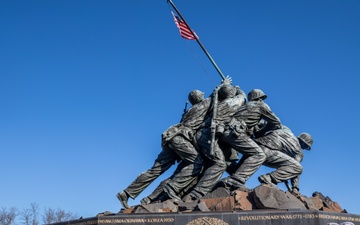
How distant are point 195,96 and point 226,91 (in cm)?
119

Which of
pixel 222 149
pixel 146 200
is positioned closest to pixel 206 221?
pixel 146 200

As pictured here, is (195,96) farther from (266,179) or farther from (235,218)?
(235,218)

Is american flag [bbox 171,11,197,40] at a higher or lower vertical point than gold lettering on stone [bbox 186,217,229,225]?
higher

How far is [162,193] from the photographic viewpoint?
16.4 meters

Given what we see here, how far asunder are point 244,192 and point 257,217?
151 cm

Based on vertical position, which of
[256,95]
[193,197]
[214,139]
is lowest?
[193,197]

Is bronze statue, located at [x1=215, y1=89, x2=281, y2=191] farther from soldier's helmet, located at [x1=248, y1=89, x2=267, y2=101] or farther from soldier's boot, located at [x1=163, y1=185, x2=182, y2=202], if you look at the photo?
soldier's boot, located at [x1=163, y1=185, x2=182, y2=202]

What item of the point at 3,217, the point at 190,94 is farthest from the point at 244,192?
the point at 3,217

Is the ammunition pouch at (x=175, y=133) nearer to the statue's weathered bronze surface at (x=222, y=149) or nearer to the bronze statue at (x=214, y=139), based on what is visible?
the statue's weathered bronze surface at (x=222, y=149)

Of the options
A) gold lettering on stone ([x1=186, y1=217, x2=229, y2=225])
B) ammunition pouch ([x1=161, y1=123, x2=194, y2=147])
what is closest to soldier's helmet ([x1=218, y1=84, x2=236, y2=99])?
ammunition pouch ([x1=161, y1=123, x2=194, y2=147])

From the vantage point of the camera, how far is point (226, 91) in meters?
17.3

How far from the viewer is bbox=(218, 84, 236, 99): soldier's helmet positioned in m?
17.3

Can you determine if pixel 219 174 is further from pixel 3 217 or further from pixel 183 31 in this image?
pixel 3 217

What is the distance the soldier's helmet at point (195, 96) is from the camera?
17.7 metres
